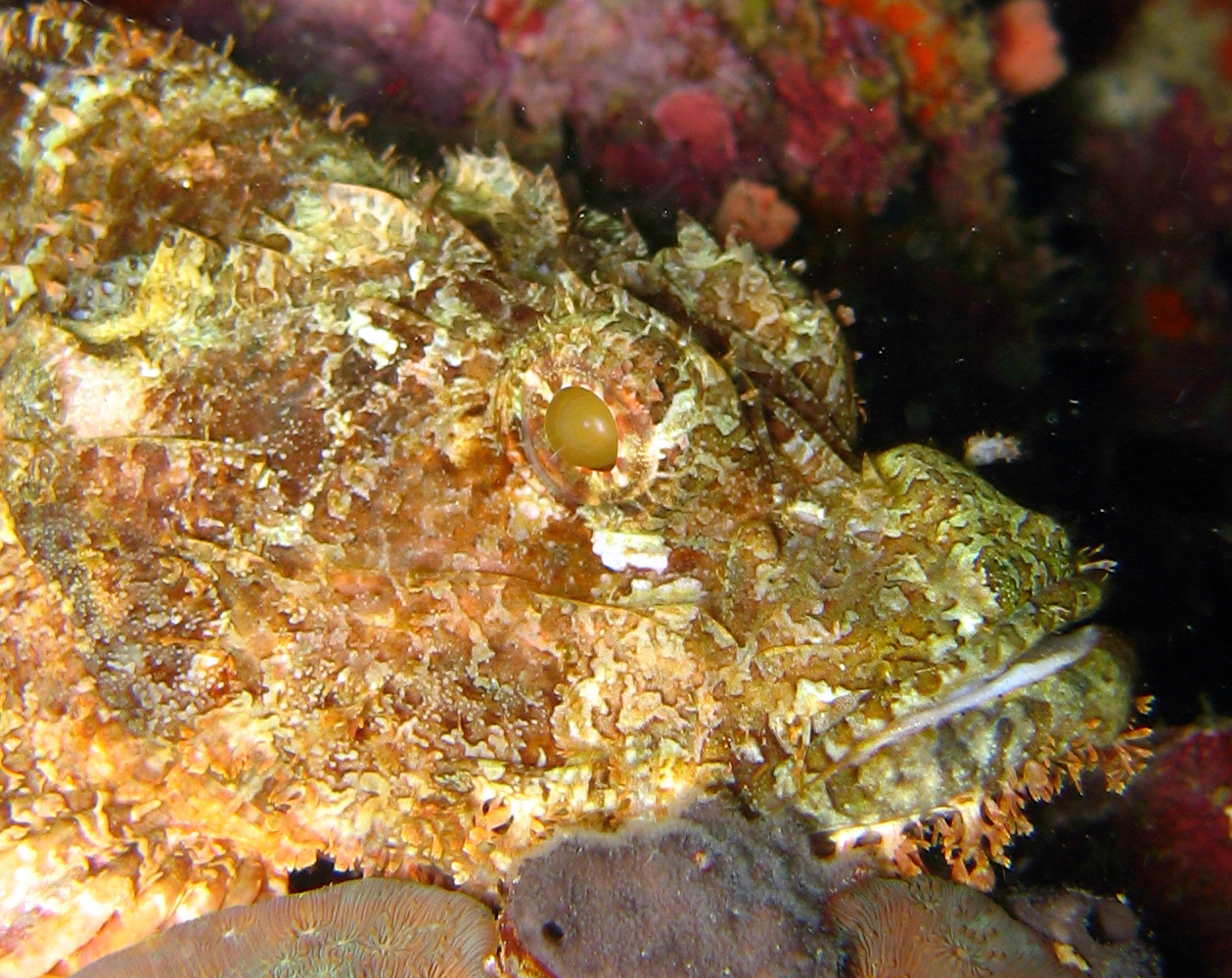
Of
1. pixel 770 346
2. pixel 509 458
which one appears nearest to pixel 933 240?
pixel 770 346

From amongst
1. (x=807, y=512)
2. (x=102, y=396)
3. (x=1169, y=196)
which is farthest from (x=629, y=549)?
(x=1169, y=196)

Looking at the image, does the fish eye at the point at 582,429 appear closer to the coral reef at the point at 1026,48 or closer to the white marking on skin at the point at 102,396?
the white marking on skin at the point at 102,396

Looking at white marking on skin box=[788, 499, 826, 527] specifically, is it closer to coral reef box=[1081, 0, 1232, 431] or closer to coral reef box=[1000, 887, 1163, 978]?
coral reef box=[1000, 887, 1163, 978]

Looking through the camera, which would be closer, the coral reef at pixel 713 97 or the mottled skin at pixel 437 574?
the mottled skin at pixel 437 574

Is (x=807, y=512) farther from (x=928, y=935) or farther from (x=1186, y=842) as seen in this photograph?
(x=1186, y=842)

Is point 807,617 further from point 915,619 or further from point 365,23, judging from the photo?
point 365,23

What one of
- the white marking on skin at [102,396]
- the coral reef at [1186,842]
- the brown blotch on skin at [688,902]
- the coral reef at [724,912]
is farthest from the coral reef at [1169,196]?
the white marking on skin at [102,396]

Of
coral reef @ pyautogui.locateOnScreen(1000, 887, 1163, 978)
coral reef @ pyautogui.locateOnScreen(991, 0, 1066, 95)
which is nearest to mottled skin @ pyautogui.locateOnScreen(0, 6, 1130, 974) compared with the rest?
coral reef @ pyautogui.locateOnScreen(1000, 887, 1163, 978)
